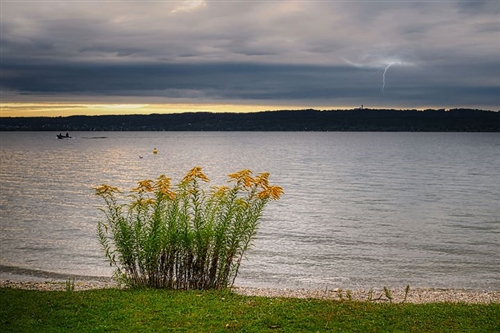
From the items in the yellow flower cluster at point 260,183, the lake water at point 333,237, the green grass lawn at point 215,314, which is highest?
the yellow flower cluster at point 260,183

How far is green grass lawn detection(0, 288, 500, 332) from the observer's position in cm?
1045

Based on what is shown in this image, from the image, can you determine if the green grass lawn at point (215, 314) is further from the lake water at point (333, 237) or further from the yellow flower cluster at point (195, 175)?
the lake water at point (333, 237)

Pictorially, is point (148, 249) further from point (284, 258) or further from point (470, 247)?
point (470, 247)

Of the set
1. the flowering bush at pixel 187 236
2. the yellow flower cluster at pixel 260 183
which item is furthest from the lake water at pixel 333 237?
the yellow flower cluster at pixel 260 183

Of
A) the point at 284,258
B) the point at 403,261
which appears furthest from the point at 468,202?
the point at 284,258

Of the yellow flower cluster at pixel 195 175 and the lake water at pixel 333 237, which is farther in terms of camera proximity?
the lake water at pixel 333 237

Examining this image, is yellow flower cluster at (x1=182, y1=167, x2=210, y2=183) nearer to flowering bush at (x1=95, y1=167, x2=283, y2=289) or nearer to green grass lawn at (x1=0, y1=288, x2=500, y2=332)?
flowering bush at (x1=95, y1=167, x2=283, y2=289)

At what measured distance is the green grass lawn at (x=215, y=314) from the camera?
10.5 meters

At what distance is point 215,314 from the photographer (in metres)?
11.1

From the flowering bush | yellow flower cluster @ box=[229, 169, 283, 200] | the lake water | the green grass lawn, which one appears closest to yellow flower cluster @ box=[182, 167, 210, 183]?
the flowering bush

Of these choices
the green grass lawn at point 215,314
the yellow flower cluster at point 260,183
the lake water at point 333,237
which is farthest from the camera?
the lake water at point 333,237

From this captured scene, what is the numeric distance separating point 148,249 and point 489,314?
7540 millimetres

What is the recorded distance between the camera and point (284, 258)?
24.2 meters

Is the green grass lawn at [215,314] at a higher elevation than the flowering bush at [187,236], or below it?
below
